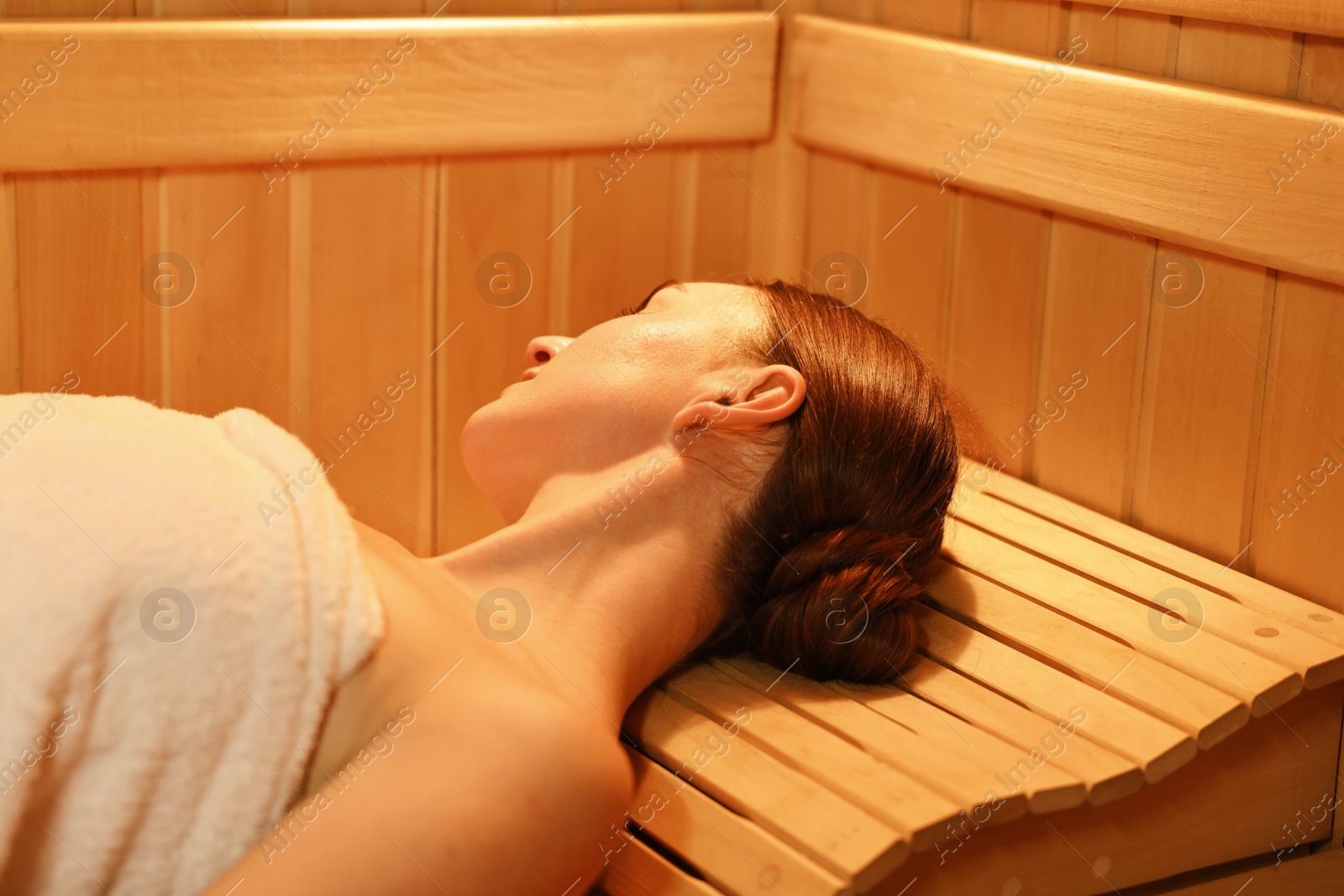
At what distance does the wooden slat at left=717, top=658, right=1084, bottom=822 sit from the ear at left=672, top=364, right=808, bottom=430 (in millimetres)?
253

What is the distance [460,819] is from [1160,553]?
865 mm

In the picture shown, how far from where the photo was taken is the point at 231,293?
1708 millimetres

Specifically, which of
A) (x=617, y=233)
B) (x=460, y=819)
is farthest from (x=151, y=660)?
(x=617, y=233)

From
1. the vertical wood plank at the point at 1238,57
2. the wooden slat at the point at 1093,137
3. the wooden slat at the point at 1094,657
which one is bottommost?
the wooden slat at the point at 1094,657

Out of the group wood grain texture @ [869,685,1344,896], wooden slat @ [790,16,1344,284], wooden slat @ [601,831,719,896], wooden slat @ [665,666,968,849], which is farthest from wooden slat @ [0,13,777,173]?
wood grain texture @ [869,685,1344,896]

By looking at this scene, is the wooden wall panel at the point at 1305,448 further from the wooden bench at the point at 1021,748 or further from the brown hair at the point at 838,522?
the brown hair at the point at 838,522

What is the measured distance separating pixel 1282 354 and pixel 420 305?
3.37 ft

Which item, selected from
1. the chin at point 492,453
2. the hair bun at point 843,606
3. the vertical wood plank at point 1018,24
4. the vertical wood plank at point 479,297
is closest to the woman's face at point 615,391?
the chin at point 492,453

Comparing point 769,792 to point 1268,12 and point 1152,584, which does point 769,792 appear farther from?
point 1268,12

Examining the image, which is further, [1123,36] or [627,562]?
[1123,36]

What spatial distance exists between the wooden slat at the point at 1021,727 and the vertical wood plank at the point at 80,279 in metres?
0.98

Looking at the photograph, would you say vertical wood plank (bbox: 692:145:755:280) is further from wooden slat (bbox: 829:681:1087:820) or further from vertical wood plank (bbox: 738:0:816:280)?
wooden slat (bbox: 829:681:1087:820)

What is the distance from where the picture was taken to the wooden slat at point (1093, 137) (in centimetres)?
139

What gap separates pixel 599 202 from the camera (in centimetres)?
192
